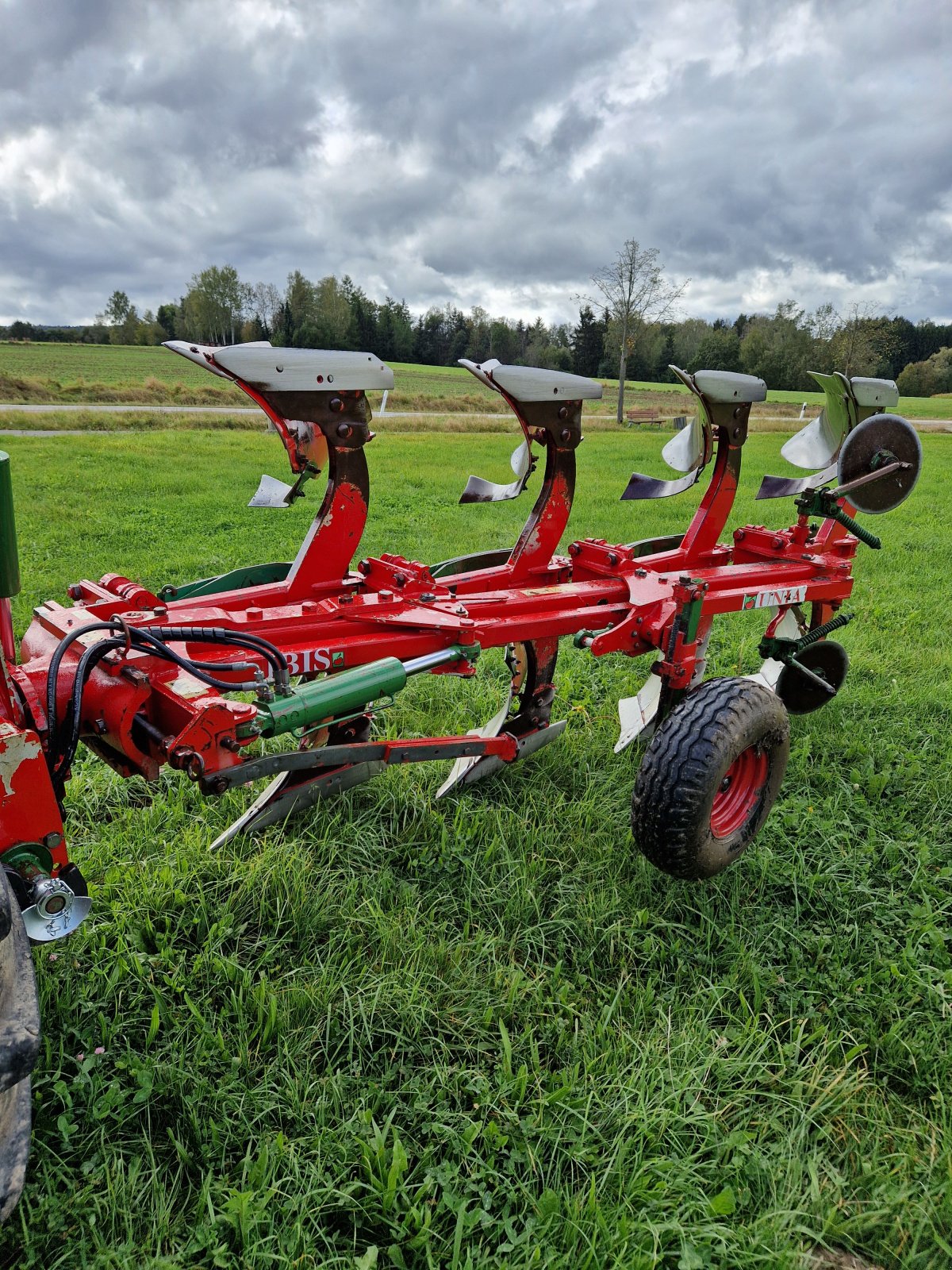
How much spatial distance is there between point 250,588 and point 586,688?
103 inches

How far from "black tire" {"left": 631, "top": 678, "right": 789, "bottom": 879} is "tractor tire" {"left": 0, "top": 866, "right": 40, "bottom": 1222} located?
6.73 ft

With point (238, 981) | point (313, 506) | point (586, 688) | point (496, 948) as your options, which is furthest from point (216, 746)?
point (313, 506)

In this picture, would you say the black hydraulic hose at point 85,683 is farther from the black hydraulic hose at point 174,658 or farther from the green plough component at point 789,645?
the green plough component at point 789,645

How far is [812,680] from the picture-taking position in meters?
4.55

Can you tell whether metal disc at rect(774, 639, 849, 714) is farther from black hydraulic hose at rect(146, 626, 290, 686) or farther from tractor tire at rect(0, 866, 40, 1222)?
tractor tire at rect(0, 866, 40, 1222)

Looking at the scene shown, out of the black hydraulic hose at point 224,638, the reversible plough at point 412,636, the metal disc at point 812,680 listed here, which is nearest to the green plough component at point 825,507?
the reversible plough at point 412,636

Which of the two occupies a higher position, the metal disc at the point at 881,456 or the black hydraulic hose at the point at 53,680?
the metal disc at the point at 881,456

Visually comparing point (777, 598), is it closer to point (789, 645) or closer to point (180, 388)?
point (789, 645)

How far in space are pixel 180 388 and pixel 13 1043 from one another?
103 ft

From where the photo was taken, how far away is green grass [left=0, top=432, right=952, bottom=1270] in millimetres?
2059

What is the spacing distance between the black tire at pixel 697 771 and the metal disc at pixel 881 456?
1563mm

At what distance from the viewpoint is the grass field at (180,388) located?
2864 cm

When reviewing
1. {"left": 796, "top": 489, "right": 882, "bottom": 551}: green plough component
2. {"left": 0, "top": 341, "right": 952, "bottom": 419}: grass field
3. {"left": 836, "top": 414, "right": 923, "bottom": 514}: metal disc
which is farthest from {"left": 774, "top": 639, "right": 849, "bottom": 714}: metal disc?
{"left": 0, "top": 341, "right": 952, "bottom": 419}: grass field

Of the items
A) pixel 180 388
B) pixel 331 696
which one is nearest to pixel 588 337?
pixel 180 388
